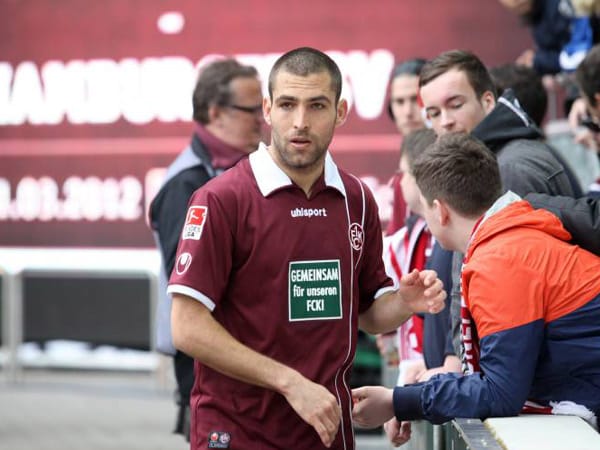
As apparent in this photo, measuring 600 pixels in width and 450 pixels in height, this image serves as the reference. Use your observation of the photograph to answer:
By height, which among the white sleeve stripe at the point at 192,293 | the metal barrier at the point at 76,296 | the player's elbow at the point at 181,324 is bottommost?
the metal barrier at the point at 76,296

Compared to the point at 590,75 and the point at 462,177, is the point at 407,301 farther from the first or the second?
the point at 590,75

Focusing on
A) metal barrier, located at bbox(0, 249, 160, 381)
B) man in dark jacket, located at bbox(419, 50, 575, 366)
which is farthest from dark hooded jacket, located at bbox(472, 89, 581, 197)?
metal barrier, located at bbox(0, 249, 160, 381)

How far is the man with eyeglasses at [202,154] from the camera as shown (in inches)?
183

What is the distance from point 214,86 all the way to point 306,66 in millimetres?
2017

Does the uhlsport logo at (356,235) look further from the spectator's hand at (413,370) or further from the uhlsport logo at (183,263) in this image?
the spectator's hand at (413,370)

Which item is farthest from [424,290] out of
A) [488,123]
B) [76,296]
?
[76,296]

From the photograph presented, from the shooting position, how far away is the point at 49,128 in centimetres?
946

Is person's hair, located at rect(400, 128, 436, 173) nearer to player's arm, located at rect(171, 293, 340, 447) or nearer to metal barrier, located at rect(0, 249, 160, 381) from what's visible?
player's arm, located at rect(171, 293, 340, 447)

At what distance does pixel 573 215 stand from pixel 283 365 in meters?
0.92

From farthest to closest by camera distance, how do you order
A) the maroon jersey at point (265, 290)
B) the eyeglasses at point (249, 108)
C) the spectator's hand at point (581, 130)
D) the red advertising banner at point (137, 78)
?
the red advertising banner at point (137, 78)
the spectator's hand at point (581, 130)
the eyeglasses at point (249, 108)
the maroon jersey at point (265, 290)

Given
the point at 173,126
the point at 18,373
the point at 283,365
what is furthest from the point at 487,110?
the point at 18,373

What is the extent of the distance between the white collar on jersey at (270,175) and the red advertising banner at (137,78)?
17.1ft

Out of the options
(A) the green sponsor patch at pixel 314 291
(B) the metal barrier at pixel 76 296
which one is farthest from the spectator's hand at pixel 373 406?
(B) the metal barrier at pixel 76 296

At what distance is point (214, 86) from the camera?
511cm
